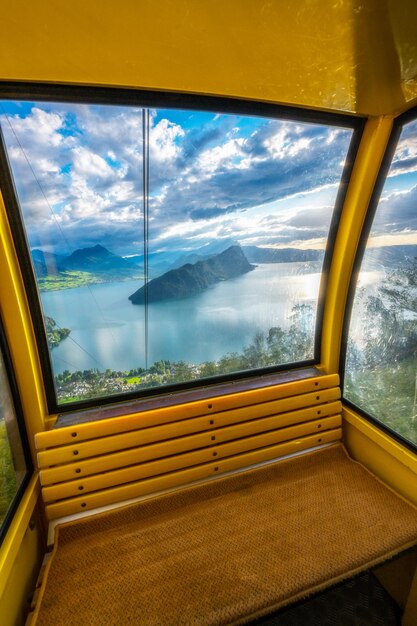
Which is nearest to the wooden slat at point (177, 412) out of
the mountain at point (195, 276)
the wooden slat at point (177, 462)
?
the wooden slat at point (177, 462)

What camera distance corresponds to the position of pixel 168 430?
1789 millimetres

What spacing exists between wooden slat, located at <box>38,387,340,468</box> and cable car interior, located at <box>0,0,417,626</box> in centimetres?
2

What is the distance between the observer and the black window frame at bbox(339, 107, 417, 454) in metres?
1.71

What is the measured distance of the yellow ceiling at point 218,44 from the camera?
0.89 m

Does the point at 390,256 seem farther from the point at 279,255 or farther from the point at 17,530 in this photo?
the point at 17,530

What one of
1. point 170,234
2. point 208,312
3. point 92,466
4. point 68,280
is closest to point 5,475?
point 92,466

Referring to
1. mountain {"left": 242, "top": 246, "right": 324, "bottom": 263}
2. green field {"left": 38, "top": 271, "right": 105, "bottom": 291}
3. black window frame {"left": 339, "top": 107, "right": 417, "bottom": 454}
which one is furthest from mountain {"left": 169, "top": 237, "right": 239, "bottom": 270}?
black window frame {"left": 339, "top": 107, "right": 417, "bottom": 454}

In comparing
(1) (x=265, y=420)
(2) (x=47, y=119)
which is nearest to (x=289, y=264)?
(1) (x=265, y=420)

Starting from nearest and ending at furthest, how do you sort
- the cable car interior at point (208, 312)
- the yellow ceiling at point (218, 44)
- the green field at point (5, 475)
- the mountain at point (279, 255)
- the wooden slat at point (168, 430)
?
the yellow ceiling at point (218, 44) → the cable car interior at point (208, 312) → the green field at point (5, 475) → the wooden slat at point (168, 430) → the mountain at point (279, 255)

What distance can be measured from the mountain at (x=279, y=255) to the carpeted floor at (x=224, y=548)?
62.2 inches

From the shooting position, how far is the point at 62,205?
1.60 metres

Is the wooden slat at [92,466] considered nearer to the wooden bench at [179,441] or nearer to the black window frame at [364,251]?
the wooden bench at [179,441]

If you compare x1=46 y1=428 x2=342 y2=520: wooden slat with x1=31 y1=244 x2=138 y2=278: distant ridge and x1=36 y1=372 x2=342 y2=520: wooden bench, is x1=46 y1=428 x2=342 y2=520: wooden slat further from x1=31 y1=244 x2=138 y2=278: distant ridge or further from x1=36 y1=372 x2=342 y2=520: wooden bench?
x1=31 y1=244 x2=138 y2=278: distant ridge

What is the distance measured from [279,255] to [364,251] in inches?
24.6
